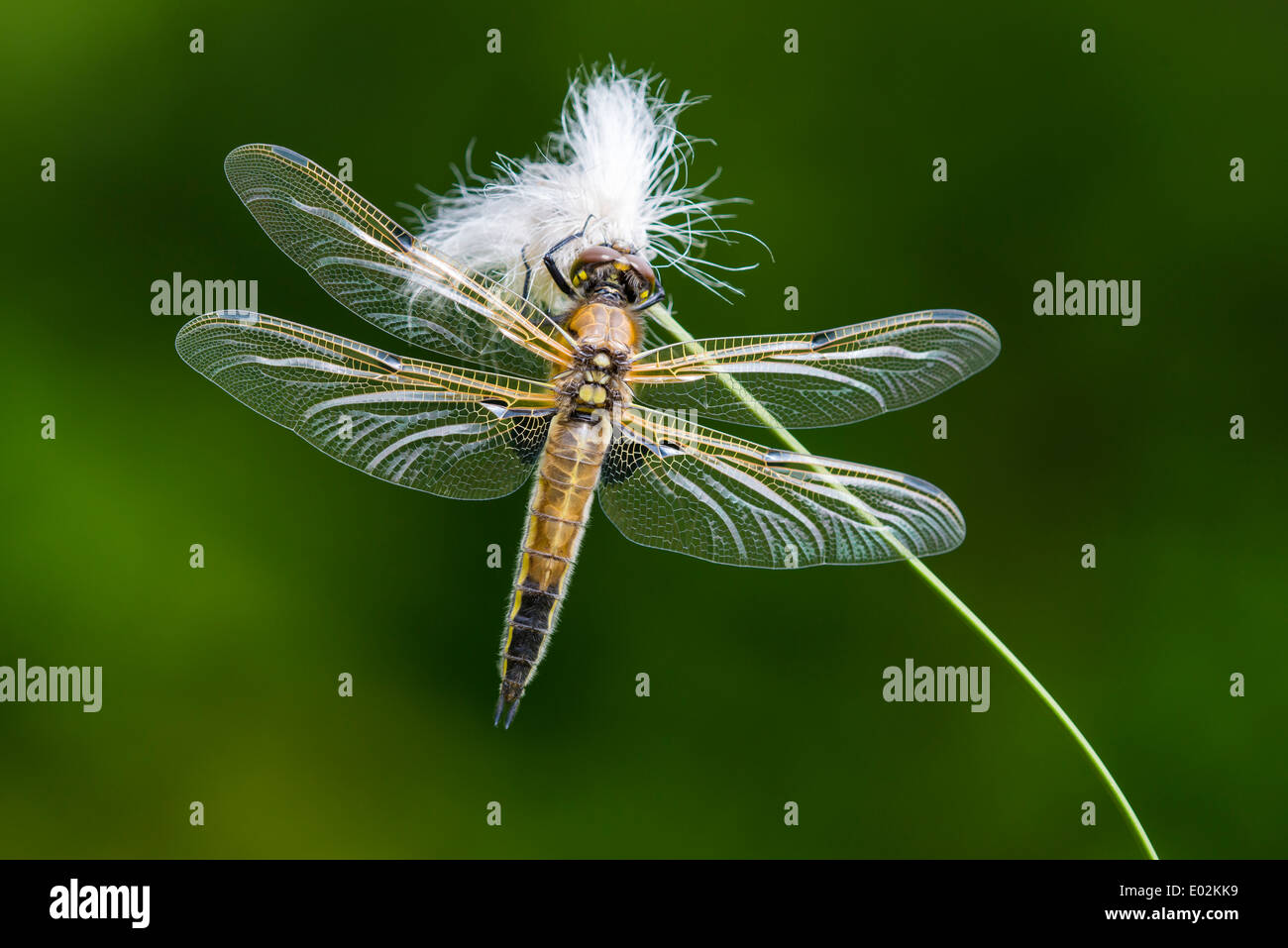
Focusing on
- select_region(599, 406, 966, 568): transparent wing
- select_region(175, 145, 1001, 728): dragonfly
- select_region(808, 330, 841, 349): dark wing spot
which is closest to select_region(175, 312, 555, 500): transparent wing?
select_region(175, 145, 1001, 728): dragonfly

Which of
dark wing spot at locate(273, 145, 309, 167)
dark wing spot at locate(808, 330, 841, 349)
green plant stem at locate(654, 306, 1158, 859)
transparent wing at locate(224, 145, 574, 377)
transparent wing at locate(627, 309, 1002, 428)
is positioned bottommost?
green plant stem at locate(654, 306, 1158, 859)

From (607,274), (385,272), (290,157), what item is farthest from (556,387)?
(290,157)

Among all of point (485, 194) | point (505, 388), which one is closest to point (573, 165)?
point (485, 194)

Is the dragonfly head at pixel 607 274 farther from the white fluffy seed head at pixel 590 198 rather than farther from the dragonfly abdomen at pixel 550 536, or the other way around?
the dragonfly abdomen at pixel 550 536

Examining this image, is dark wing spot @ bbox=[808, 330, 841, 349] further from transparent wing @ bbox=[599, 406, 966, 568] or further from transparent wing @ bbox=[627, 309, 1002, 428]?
transparent wing @ bbox=[599, 406, 966, 568]

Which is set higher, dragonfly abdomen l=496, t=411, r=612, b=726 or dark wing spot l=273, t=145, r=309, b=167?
dark wing spot l=273, t=145, r=309, b=167

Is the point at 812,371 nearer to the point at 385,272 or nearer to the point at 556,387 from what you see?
the point at 556,387

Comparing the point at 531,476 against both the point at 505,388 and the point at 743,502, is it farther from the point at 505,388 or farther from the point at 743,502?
the point at 743,502
